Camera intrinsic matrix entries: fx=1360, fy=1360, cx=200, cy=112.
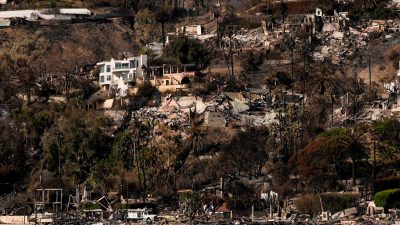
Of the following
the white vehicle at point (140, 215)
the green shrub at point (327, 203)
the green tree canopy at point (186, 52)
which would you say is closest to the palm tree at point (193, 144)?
the white vehicle at point (140, 215)

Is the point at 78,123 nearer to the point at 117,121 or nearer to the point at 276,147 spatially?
the point at 117,121

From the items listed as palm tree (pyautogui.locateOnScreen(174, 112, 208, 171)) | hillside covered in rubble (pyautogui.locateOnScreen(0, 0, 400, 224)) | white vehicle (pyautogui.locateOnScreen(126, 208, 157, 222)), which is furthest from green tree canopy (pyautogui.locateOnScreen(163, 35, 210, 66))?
white vehicle (pyautogui.locateOnScreen(126, 208, 157, 222))

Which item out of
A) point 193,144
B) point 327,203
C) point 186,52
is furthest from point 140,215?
point 186,52

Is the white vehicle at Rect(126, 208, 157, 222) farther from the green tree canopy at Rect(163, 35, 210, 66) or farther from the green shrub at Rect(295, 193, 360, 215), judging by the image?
the green tree canopy at Rect(163, 35, 210, 66)

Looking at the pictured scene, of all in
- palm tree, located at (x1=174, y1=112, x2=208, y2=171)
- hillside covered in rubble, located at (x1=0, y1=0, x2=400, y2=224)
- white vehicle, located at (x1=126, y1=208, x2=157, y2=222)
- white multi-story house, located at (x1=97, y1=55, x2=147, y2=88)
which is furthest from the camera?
white multi-story house, located at (x1=97, y1=55, x2=147, y2=88)

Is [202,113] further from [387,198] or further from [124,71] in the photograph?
[387,198]

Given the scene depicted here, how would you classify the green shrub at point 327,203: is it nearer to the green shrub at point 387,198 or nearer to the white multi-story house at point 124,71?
the green shrub at point 387,198

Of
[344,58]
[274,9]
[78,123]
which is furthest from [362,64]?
[78,123]
